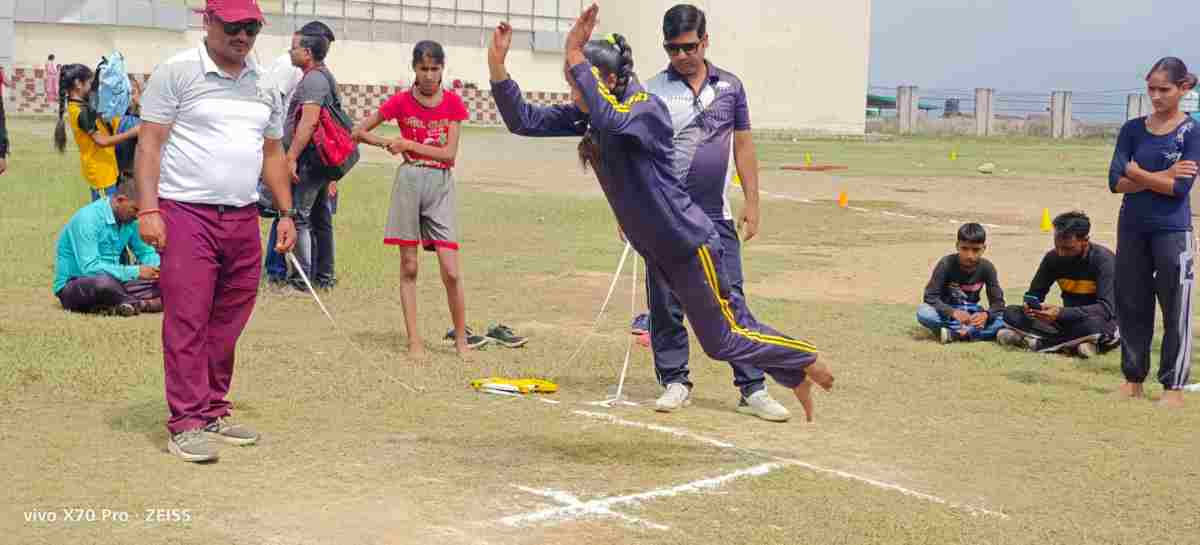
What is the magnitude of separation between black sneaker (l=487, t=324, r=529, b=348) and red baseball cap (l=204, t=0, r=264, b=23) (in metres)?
3.78

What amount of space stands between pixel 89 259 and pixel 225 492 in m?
5.46

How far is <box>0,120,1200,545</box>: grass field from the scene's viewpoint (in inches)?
228

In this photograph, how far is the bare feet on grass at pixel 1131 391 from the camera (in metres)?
8.80

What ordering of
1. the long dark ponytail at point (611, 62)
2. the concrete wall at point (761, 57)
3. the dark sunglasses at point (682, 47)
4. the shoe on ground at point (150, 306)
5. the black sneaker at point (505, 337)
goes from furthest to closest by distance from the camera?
the concrete wall at point (761, 57) → the shoe on ground at point (150, 306) → the black sneaker at point (505, 337) → the dark sunglasses at point (682, 47) → the long dark ponytail at point (611, 62)

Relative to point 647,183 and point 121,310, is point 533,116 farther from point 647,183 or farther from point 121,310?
point 121,310

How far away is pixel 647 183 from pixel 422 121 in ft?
10.5

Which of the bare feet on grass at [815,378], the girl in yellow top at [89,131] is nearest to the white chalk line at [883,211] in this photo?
the girl in yellow top at [89,131]

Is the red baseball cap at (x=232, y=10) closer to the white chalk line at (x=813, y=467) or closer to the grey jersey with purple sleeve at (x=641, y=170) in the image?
the grey jersey with purple sleeve at (x=641, y=170)

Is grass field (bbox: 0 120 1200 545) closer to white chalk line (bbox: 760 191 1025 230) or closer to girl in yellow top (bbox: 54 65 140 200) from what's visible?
girl in yellow top (bbox: 54 65 140 200)

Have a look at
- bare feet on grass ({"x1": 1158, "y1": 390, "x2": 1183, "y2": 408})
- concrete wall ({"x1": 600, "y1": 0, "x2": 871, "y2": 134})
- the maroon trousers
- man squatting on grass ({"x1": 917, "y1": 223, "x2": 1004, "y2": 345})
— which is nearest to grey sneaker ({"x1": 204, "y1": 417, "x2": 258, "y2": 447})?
the maroon trousers

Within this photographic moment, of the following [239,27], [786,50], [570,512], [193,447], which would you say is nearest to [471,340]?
[193,447]

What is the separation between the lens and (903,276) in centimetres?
1441

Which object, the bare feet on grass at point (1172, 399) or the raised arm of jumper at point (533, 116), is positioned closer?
the raised arm of jumper at point (533, 116)

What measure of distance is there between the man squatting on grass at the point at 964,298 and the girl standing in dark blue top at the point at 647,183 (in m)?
3.88
